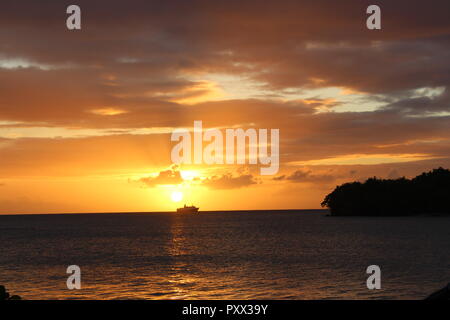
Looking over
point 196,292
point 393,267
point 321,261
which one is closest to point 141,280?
point 196,292

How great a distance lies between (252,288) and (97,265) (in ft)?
103

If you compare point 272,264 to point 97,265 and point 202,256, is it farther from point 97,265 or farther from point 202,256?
point 97,265

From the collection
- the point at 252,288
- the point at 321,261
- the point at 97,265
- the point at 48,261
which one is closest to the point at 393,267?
the point at 321,261

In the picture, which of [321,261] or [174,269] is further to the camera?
[321,261]

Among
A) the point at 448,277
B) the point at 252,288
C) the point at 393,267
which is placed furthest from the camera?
the point at 393,267

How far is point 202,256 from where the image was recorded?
82.6 meters

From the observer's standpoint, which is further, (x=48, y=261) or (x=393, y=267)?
(x=48, y=261)
